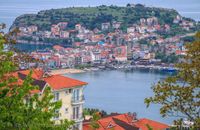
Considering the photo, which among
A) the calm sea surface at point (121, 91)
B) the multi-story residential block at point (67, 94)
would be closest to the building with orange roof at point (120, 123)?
the multi-story residential block at point (67, 94)

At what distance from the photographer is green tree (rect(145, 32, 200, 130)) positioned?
4.20 meters

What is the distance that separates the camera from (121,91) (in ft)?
96.5

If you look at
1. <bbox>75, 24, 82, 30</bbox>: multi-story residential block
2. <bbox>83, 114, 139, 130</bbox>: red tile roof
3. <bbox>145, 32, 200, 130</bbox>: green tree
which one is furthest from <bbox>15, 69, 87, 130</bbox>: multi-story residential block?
<bbox>75, 24, 82, 30</bbox>: multi-story residential block

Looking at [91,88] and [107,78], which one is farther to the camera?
[107,78]

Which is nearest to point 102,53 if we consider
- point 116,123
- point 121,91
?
point 121,91

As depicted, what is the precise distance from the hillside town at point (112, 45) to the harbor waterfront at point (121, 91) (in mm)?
3432

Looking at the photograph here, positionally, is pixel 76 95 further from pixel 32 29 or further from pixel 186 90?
pixel 32 29

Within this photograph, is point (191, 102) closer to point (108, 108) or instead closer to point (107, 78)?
point (108, 108)

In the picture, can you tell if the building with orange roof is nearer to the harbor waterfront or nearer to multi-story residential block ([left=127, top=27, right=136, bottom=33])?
the harbor waterfront

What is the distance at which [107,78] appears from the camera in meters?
35.5

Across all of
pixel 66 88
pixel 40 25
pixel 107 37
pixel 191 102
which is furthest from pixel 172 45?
pixel 191 102

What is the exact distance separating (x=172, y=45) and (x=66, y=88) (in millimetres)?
41636

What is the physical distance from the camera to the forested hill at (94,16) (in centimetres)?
5997

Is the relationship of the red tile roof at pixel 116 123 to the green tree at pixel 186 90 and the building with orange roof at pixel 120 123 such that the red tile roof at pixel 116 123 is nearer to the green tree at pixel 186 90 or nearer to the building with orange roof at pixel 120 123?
the building with orange roof at pixel 120 123
